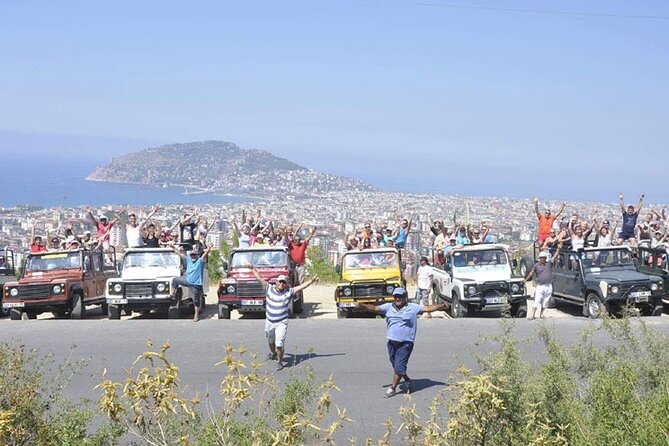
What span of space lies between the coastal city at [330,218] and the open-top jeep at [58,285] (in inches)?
93.9

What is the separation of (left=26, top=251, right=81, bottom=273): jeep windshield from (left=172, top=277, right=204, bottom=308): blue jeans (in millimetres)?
2680

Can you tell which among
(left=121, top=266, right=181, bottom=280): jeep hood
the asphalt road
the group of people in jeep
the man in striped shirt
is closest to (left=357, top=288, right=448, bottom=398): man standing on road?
the asphalt road

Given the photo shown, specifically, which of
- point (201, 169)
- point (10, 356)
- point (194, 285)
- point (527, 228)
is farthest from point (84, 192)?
point (10, 356)

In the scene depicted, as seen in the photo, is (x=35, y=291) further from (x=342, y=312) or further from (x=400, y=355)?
(x=400, y=355)

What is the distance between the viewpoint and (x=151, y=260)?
68.6 ft

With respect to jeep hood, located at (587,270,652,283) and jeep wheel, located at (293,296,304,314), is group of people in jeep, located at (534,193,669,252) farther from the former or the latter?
jeep wheel, located at (293,296,304,314)

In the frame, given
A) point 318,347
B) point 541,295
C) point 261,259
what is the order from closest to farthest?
point 318,347 → point 541,295 → point 261,259

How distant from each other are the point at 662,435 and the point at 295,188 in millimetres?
60752

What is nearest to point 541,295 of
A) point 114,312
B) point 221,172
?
point 114,312

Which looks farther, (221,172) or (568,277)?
(221,172)

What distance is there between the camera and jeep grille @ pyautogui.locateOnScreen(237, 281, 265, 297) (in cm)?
1936

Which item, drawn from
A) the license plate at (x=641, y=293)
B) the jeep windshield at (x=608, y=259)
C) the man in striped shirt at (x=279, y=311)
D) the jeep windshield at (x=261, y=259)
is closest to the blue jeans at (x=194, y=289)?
the jeep windshield at (x=261, y=259)

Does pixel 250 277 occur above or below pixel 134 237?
below

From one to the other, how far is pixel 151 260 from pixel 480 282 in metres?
7.90
